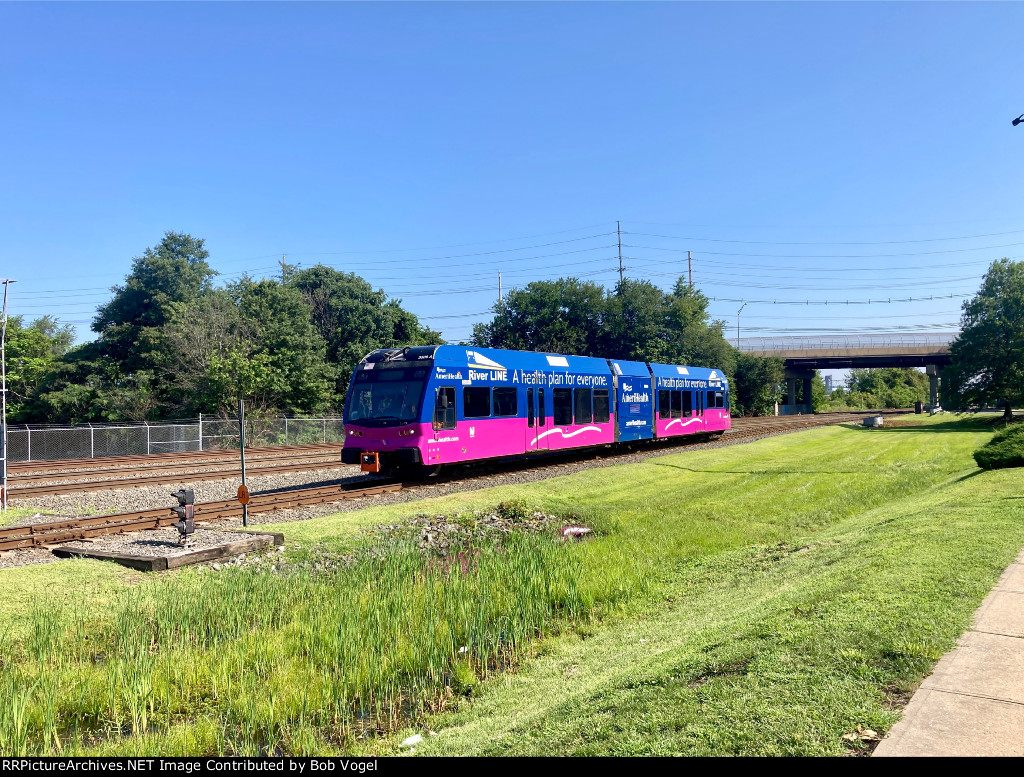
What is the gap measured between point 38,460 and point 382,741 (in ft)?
110

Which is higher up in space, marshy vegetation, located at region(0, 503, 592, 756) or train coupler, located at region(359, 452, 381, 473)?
train coupler, located at region(359, 452, 381, 473)

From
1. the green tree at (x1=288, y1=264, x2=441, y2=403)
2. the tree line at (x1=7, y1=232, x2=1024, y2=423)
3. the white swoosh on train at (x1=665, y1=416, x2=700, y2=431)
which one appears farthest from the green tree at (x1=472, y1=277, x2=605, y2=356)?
the white swoosh on train at (x1=665, y1=416, x2=700, y2=431)

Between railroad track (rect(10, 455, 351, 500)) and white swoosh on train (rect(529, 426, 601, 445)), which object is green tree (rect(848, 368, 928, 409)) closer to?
white swoosh on train (rect(529, 426, 601, 445))

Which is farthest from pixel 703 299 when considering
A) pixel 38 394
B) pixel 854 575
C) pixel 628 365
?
pixel 854 575

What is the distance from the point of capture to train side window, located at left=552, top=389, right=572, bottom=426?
25.0 meters

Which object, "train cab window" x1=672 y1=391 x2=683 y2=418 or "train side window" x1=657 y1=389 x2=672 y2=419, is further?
"train cab window" x1=672 y1=391 x2=683 y2=418

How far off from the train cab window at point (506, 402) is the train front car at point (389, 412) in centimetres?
306

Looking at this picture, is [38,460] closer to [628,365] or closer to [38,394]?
[38,394]

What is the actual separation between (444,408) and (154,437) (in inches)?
906

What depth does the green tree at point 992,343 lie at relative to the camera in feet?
156

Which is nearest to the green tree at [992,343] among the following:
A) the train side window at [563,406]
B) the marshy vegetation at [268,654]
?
the train side window at [563,406]

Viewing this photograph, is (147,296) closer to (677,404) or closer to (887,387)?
(677,404)

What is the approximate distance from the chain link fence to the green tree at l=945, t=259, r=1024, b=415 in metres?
41.5

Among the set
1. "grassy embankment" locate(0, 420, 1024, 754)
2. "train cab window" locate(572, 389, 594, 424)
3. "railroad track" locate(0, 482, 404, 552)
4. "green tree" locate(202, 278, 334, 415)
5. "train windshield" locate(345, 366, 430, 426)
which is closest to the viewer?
"grassy embankment" locate(0, 420, 1024, 754)
